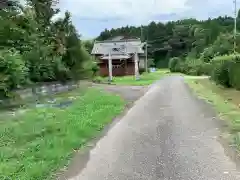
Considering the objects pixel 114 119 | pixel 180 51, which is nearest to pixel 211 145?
pixel 114 119

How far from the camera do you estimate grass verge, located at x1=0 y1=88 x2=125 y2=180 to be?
7422mm

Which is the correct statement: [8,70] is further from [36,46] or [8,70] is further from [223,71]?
[223,71]

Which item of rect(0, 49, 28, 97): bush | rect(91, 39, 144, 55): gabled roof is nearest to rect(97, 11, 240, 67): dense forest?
rect(91, 39, 144, 55): gabled roof

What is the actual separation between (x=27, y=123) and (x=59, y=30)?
1901 cm

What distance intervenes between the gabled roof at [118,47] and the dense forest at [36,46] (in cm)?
3600

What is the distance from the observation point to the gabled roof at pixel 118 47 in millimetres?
71812

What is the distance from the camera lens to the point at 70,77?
30.2 metres

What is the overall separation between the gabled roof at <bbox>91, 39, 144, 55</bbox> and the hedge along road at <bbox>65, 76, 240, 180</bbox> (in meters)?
58.0

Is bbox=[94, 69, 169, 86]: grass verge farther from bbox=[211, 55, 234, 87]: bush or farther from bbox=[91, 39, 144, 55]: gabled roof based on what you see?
bbox=[91, 39, 144, 55]: gabled roof

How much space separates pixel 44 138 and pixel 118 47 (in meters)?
63.3

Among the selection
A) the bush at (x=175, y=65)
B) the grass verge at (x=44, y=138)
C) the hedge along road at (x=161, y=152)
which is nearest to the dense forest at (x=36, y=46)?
the grass verge at (x=44, y=138)

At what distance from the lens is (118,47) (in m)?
72.9

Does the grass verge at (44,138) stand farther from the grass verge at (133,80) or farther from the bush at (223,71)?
the grass verge at (133,80)

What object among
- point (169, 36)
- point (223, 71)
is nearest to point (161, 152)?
point (223, 71)
